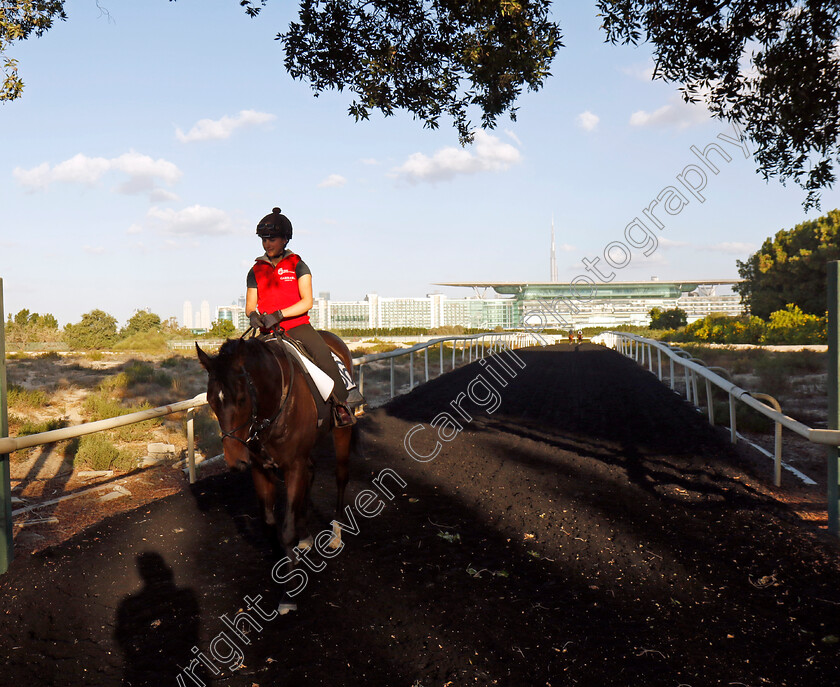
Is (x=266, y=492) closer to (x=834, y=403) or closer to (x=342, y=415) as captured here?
(x=342, y=415)

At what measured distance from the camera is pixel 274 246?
5055mm

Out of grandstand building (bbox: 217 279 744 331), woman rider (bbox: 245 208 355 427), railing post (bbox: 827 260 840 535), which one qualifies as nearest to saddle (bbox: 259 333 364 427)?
woman rider (bbox: 245 208 355 427)

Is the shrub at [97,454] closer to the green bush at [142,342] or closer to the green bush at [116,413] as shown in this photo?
the green bush at [116,413]

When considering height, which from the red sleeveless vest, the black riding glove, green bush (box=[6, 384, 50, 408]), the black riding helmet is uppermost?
the black riding helmet

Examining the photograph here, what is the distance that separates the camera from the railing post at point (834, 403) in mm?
4855

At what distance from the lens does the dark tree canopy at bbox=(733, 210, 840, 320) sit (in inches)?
1647

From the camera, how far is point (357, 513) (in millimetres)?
5621

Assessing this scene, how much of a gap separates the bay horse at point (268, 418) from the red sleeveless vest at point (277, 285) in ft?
1.70

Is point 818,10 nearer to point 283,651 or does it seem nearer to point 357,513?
point 357,513

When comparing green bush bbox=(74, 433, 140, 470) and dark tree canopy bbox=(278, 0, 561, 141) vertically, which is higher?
dark tree canopy bbox=(278, 0, 561, 141)

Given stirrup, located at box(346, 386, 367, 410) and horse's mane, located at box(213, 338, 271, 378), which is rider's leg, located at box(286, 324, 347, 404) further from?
horse's mane, located at box(213, 338, 271, 378)

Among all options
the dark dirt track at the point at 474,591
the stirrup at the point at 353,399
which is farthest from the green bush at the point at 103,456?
the stirrup at the point at 353,399

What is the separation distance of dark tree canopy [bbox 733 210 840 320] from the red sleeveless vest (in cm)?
4474

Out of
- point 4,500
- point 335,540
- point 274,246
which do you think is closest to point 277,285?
point 274,246
